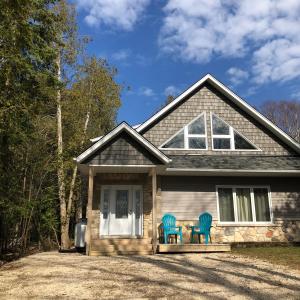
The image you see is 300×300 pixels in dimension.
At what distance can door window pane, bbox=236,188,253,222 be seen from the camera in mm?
12695

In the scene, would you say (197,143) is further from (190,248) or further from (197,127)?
(190,248)

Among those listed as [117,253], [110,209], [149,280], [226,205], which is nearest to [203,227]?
[226,205]

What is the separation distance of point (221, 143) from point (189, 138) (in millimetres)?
1371

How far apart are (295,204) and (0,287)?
434 inches

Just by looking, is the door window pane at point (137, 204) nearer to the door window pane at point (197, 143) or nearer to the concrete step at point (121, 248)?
the concrete step at point (121, 248)

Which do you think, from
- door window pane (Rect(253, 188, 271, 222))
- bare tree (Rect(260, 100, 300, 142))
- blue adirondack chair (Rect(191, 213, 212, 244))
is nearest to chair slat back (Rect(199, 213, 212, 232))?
blue adirondack chair (Rect(191, 213, 212, 244))

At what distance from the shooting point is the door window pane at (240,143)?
13773 millimetres

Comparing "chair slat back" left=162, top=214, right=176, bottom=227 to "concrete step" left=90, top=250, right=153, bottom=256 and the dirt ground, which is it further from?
the dirt ground

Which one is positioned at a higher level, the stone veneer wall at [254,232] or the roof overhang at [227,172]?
the roof overhang at [227,172]

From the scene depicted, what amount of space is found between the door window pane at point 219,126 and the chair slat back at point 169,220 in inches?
168

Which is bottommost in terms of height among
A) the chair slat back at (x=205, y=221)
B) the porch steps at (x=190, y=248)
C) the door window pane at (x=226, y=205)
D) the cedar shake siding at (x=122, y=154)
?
the porch steps at (x=190, y=248)

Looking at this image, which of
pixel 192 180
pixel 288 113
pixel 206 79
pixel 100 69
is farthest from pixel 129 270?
pixel 288 113

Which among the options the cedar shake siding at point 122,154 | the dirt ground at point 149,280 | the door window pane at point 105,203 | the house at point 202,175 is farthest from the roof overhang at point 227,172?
the dirt ground at point 149,280

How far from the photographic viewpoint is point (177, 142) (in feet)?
44.7
